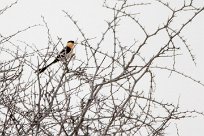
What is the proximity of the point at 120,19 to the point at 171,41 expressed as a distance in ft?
2.44

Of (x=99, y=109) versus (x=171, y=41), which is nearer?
(x=171, y=41)

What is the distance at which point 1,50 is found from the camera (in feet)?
12.1

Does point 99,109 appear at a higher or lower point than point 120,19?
lower

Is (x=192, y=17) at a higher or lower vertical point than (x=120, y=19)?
lower

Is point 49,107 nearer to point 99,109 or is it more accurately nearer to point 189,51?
point 99,109

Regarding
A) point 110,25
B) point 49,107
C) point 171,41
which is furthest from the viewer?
point 110,25

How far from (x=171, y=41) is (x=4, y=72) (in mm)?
1109

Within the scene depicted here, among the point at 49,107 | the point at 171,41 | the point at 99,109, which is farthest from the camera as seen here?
the point at 99,109

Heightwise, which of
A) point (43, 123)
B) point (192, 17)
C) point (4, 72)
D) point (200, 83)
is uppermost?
point (192, 17)

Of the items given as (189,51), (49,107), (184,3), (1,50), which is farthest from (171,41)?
(1,50)

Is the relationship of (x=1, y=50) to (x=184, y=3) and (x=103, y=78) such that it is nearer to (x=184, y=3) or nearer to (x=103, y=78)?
(x=103, y=78)

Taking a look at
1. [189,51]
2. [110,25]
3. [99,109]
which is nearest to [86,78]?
[99,109]

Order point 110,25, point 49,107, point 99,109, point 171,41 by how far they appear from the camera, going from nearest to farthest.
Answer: point 49,107 < point 171,41 < point 99,109 < point 110,25

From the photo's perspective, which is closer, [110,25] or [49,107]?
[49,107]
